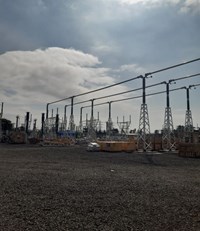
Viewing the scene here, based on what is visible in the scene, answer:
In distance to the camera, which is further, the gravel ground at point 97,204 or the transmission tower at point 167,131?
the transmission tower at point 167,131

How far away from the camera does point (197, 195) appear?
9.59 m

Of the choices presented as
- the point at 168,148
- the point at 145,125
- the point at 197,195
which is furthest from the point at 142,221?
the point at 168,148

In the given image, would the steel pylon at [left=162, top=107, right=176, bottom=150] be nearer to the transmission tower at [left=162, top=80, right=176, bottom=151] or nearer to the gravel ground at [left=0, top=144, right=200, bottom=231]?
the transmission tower at [left=162, top=80, right=176, bottom=151]

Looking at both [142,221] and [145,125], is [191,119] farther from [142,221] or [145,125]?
[142,221]

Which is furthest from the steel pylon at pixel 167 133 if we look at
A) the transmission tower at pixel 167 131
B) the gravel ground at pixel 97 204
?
the gravel ground at pixel 97 204

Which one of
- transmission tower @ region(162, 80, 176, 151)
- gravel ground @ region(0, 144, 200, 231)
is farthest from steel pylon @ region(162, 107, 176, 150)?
gravel ground @ region(0, 144, 200, 231)

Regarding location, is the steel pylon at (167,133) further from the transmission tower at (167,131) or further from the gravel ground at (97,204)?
the gravel ground at (97,204)

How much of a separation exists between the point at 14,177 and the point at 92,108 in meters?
41.5

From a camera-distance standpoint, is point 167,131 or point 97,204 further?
point 167,131

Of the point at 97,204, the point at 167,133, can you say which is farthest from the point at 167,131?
the point at 97,204

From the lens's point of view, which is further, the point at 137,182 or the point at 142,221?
the point at 137,182

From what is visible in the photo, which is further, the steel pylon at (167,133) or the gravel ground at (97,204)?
the steel pylon at (167,133)

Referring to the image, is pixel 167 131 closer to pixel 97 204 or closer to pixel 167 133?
pixel 167 133

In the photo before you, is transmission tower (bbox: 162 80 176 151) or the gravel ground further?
transmission tower (bbox: 162 80 176 151)
